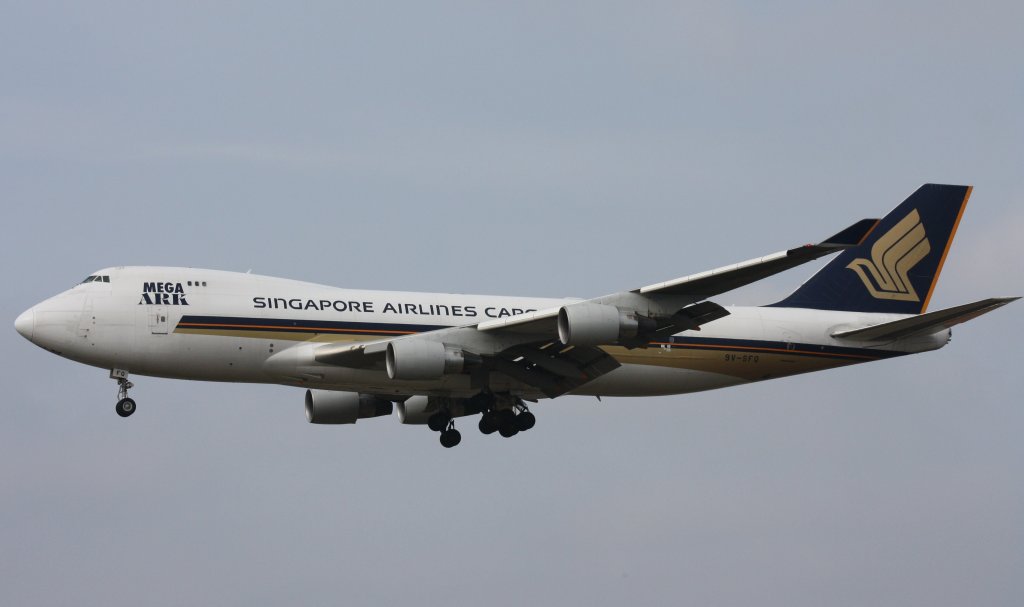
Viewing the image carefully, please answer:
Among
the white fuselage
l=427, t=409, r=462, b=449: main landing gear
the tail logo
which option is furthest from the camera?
the tail logo

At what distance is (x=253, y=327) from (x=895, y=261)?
71.3 feet

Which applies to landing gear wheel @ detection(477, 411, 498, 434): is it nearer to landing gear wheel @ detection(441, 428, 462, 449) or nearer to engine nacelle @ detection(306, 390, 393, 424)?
landing gear wheel @ detection(441, 428, 462, 449)

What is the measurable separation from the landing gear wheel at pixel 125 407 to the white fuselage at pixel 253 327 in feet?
3.55

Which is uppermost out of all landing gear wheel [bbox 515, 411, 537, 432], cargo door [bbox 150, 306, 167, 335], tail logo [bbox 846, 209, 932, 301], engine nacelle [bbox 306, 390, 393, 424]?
tail logo [bbox 846, 209, 932, 301]

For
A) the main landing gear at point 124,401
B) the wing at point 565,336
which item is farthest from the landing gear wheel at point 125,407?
the wing at point 565,336

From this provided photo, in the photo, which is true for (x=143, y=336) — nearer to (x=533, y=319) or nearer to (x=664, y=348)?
(x=533, y=319)

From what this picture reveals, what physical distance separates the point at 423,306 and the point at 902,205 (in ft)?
56.8

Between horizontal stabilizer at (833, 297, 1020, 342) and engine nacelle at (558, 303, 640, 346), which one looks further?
horizontal stabilizer at (833, 297, 1020, 342)

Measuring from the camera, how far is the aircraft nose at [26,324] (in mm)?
41406

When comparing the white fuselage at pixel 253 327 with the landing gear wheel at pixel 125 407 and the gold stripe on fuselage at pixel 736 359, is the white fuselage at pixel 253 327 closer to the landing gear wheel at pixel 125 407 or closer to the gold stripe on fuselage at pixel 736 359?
the gold stripe on fuselage at pixel 736 359

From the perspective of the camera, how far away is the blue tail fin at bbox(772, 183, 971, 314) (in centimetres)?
4859

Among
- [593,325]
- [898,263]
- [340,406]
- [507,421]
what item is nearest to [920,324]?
[898,263]

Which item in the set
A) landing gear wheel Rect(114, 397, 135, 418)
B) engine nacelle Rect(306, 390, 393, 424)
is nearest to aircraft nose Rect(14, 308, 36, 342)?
landing gear wheel Rect(114, 397, 135, 418)

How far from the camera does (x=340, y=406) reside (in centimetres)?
4756
